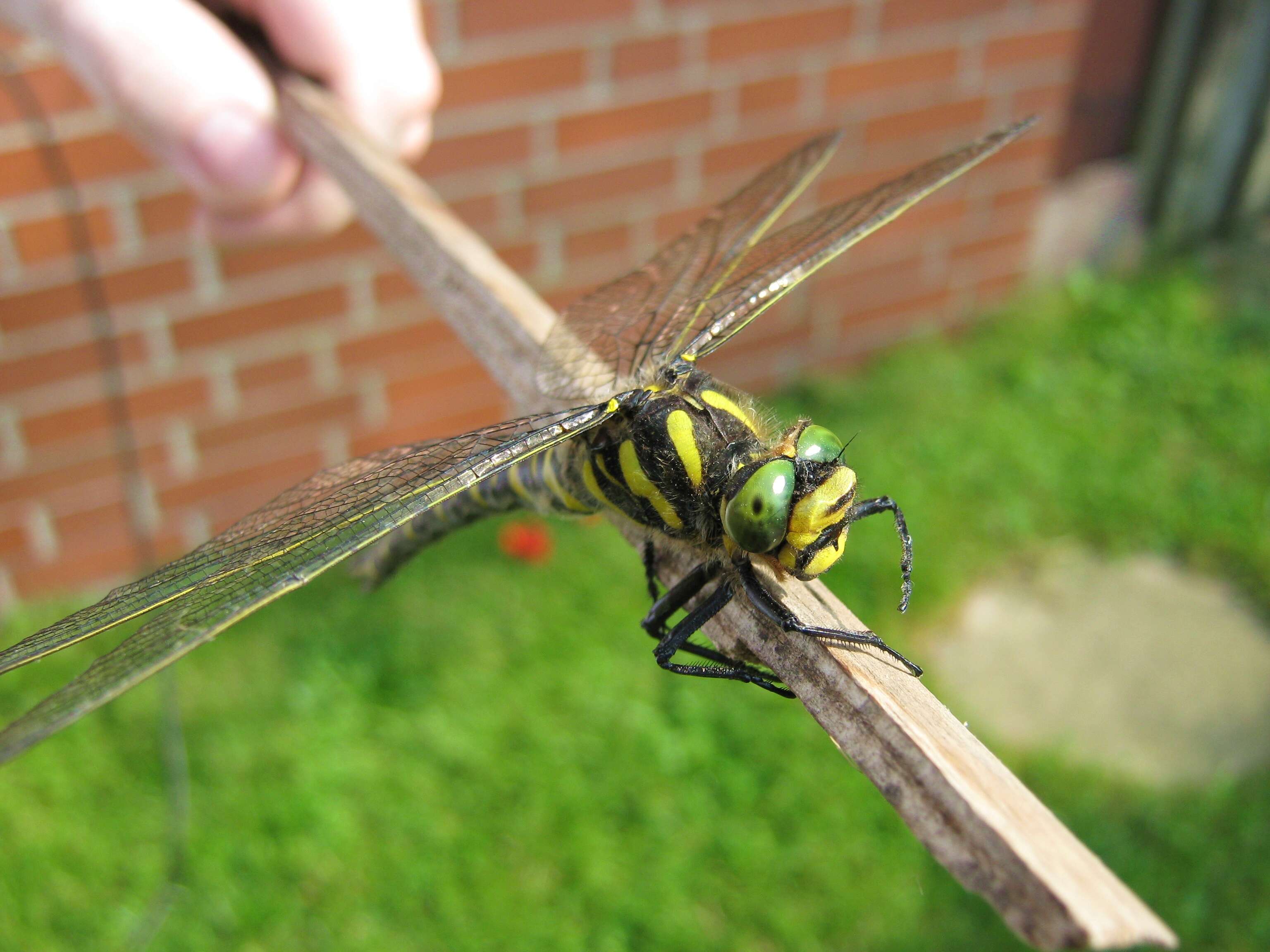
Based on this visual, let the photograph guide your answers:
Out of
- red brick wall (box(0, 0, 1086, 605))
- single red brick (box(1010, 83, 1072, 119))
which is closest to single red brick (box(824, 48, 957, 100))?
red brick wall (box(0, 0, 1086, 605))

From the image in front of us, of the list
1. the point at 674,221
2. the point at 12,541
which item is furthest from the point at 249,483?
the point at 674,221

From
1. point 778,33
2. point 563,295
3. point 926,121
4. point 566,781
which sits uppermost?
point 778,33

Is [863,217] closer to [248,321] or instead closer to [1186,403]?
[248,321]

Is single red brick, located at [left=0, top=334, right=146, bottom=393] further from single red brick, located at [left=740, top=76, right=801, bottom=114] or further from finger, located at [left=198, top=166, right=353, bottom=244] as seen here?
single red brick, located at [left=740, top=76, right=801, bottom=114]

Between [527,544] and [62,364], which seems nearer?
[62,364]

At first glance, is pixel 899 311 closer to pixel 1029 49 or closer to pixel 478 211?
pixel 1029 49

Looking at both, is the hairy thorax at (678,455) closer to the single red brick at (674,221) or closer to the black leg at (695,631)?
the black leg at (695,631)
